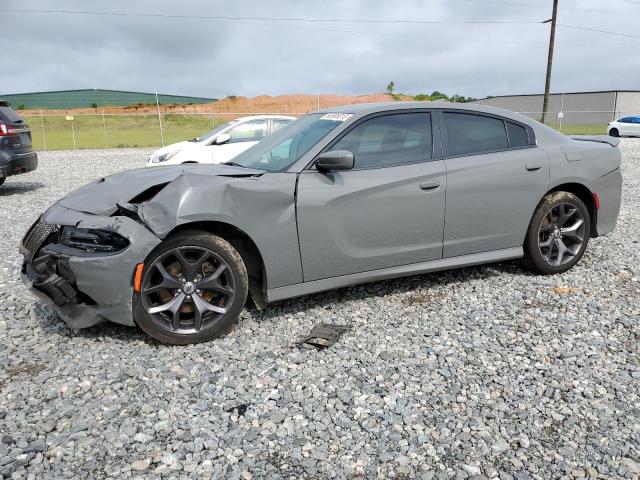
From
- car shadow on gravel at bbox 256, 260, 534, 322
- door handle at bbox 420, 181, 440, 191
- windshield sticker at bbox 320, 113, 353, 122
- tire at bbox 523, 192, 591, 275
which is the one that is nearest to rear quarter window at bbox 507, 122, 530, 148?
tire at bbox 523, 192, 591, 275

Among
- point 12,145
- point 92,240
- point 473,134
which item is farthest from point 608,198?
point 12,145

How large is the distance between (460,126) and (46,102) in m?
67.8

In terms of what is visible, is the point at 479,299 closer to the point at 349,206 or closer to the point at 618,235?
the point at 349,206

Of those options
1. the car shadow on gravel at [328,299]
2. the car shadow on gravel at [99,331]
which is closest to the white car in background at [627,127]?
the car shadow on gravel at [328,299]

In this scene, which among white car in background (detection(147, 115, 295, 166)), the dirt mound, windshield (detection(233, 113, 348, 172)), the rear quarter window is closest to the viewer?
windshield (detection(233, 113, 348, 172))

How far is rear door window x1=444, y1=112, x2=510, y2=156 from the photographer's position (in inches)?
177

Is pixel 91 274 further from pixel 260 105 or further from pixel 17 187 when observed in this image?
pixel 260 105

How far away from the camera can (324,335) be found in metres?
3.78

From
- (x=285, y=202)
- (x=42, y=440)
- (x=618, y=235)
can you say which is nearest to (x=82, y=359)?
(x=42, y=440)

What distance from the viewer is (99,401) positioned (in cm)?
298

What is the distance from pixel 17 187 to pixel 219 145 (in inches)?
187

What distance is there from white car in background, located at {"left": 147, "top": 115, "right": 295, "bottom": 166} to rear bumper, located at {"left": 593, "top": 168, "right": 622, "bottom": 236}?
20.9ft

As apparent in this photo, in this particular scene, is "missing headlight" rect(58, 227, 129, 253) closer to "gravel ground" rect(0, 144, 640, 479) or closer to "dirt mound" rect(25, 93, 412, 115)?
"gravel ground" rect(0, 144, 640, 479)

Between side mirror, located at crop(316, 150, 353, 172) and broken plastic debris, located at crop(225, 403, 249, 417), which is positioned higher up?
side mirror, located at crop(316, 150, 353, 172)
